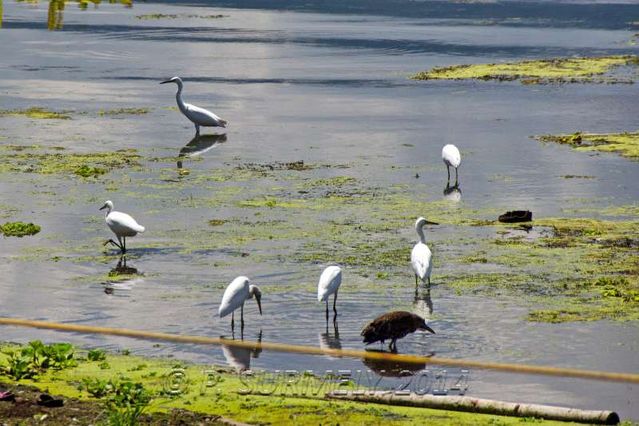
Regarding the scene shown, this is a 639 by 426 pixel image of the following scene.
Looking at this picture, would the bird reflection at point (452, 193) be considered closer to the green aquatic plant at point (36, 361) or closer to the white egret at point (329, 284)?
the white egret at point (329, 284)

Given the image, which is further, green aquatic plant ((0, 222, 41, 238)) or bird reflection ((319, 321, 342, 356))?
green aquatic plant ((0, 222, 41, 238))

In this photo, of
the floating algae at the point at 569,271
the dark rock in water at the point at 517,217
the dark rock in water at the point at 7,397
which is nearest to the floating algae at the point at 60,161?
the dark rock in water at the point at 517,217

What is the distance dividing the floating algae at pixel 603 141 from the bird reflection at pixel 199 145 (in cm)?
894

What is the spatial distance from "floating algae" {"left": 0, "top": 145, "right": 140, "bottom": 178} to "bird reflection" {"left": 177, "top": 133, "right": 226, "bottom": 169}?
1.32 meters

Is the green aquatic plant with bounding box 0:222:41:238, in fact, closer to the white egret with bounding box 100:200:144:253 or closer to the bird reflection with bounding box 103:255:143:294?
the white egret with bounding box 100:200:144:253

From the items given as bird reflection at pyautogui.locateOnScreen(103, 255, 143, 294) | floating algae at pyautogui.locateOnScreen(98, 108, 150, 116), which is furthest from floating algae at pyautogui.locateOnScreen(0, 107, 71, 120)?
bird reflection at pyautogui.locateOnScreen(103, 255, 143, 294)

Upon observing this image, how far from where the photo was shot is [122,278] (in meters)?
20.7

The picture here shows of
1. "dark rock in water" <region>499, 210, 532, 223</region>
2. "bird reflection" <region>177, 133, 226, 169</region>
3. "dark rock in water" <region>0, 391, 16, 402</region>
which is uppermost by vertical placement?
"dark rock in water" <region>499, 210, 532, 223</region>

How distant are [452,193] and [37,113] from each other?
19.1 metres

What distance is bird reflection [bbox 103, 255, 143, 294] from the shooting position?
2014cm

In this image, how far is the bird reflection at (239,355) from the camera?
614 inches

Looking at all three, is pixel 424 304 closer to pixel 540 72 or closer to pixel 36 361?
pixel 36 361

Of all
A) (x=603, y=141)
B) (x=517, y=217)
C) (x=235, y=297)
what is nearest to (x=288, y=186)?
(x=517, y=217)

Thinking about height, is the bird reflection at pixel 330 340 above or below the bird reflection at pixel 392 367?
below
